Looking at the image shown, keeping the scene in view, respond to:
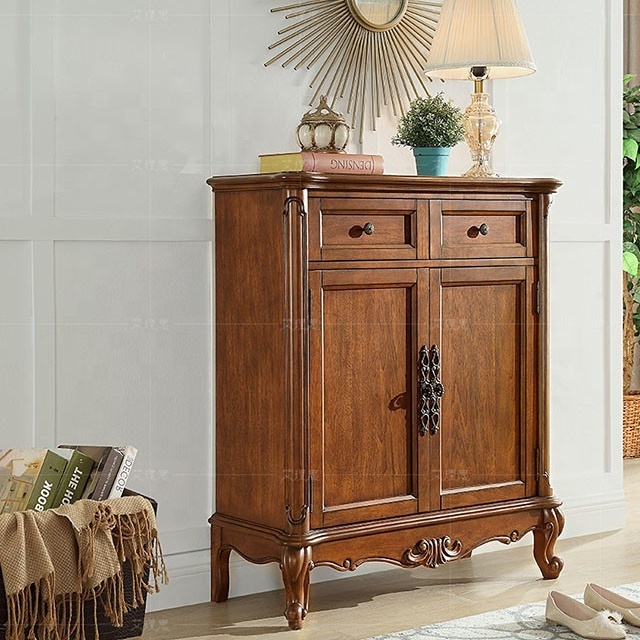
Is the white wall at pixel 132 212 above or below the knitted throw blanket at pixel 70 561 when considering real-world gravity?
above

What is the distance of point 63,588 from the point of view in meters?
2.38

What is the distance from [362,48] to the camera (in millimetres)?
3523

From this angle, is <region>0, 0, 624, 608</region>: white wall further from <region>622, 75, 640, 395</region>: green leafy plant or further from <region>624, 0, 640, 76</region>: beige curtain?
<region>624, 0, 640, 76</region>: beige curtain

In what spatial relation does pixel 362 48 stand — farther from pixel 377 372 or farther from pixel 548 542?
pixel 548 542

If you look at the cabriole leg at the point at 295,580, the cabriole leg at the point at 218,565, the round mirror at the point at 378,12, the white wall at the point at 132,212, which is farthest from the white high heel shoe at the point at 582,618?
the round mirror at the point at 378,12

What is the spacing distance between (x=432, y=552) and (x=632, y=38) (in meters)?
3.42

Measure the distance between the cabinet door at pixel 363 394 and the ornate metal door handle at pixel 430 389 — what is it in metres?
0.02

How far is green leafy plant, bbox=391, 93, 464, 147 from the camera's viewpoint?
3.35 meters

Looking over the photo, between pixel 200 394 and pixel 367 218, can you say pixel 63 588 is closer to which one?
pixel 200 394

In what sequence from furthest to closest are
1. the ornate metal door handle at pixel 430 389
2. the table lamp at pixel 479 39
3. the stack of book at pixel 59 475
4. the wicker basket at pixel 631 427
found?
the wicker basket at pixel 631 427 → the table lamp at pixel 479 39 → the ornate metal door handle at pixel 430 389 → the stack of book at pixel 59 475

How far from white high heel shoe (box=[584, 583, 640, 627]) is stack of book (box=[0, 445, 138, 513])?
1.33 metres

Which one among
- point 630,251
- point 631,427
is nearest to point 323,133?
point 630,251

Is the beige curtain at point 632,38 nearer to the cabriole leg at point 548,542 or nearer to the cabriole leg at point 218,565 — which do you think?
the cabriole leg at point 548,542

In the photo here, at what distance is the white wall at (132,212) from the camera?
2994 millimetres
